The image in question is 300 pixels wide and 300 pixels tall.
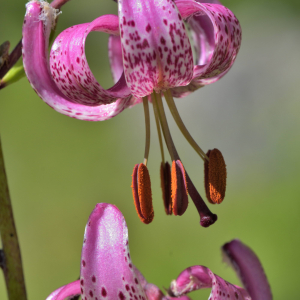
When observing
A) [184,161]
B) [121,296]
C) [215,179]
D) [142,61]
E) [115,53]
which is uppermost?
[115,53]

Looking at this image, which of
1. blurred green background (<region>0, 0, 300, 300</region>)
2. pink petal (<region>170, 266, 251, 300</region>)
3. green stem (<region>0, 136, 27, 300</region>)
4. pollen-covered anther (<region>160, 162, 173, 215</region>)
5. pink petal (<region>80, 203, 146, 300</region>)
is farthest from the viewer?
blurred green background (<region>0, 0, 300, 300</region>)

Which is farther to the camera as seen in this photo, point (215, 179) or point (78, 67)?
point (215, 179)

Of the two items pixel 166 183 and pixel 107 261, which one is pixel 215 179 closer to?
pixel 166 183

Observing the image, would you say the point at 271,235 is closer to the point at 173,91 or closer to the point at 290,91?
the point at 290,91

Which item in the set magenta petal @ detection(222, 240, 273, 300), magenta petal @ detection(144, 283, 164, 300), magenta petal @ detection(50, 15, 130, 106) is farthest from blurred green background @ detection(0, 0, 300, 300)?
magenta petal @ detection(50, 15, 130, 106)

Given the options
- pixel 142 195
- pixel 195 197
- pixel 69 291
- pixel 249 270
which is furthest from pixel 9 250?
pixel 249 270

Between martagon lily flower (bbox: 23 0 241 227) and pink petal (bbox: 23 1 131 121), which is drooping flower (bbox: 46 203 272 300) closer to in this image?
martagon lily flower (bbox: 23 0 241 227)
